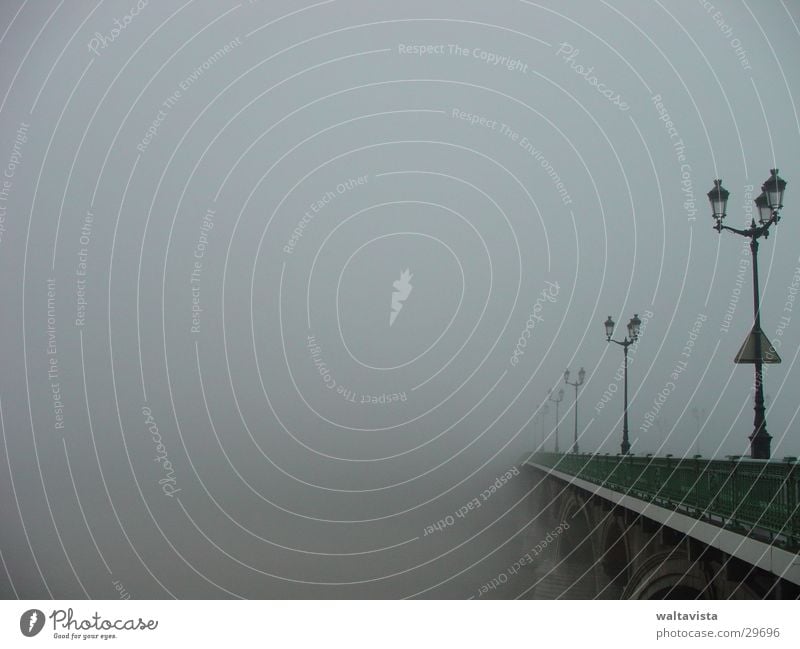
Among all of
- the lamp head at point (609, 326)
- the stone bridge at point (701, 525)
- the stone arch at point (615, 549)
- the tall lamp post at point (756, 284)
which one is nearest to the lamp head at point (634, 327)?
the lamp head at point (609, 326)

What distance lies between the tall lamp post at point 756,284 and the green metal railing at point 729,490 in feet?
1.95

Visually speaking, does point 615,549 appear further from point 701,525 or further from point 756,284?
point 756,284

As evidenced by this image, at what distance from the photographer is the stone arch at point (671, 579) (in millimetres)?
8289

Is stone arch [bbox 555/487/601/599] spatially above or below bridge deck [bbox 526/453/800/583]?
below

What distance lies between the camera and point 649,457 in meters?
11.2

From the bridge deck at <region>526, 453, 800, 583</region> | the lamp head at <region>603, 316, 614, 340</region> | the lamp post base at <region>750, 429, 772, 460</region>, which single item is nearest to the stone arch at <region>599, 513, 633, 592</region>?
the bridge deck at <region>526, 453, 800, 583</region>

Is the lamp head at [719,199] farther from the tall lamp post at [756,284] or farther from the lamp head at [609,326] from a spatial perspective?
the lamp head at [609,326]

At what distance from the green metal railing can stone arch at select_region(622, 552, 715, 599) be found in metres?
0.53

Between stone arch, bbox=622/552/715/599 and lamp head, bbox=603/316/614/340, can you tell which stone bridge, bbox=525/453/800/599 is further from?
lamp head, bbox=603/316/614/340

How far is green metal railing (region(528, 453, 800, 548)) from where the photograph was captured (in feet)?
20.4

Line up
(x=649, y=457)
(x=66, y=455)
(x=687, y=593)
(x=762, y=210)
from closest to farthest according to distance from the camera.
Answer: (x=66, y=455) → (x=762, y=210) → (x=687, y=593) → (x=649, y=457)
